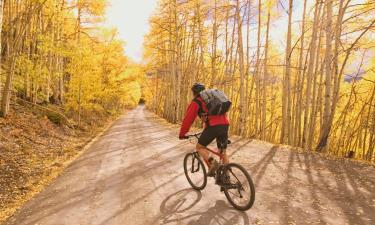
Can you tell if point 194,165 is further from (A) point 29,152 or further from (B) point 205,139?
(A) point 29,152

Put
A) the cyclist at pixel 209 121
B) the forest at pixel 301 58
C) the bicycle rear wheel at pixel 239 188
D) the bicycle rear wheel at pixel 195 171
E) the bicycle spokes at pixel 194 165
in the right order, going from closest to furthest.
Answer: the bicycle rear wheel at pixel 239 188 → the cyclist at pixel 209 121 → the bicycle rear wheel at pixel 195 171 → the bicycle spokes at pixel 194 165 → the forest at pixel 301 58

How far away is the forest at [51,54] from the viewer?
13.9 meters

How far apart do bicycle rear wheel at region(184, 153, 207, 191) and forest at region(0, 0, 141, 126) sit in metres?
9.20

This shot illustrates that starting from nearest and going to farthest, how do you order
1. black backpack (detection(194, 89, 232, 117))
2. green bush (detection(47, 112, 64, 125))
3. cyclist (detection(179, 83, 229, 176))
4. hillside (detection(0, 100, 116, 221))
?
black backpack (detection(194, 89, 232, 117)) → cyclist (detection(179, 83, 229, 176)) → hillside (detection(0, 100, 116, 221)) → green bush (detection(47, 112, 64, 125))

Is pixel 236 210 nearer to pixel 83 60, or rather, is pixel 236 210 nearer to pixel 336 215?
pixel 336 215

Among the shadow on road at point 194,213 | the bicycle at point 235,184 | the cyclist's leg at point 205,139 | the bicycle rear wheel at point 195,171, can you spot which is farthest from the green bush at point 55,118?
the bicycle at point 235,184

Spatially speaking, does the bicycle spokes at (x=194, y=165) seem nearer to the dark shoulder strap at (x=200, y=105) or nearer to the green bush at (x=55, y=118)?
the dark shoulder strap at (x=200, y=105)

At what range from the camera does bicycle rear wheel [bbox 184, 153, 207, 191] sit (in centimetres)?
638

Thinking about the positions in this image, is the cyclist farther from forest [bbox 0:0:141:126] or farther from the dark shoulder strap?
forest [bbox 0:0:141:126]

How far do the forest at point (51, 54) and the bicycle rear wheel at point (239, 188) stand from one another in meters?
10.6

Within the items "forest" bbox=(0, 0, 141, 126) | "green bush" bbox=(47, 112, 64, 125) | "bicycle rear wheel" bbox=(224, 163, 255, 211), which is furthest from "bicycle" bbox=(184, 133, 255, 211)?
"green bush" bbox=(47, 112, 64, 125)

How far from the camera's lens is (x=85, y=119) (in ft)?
82.8

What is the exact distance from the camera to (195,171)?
677cm

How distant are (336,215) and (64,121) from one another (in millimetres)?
16800
